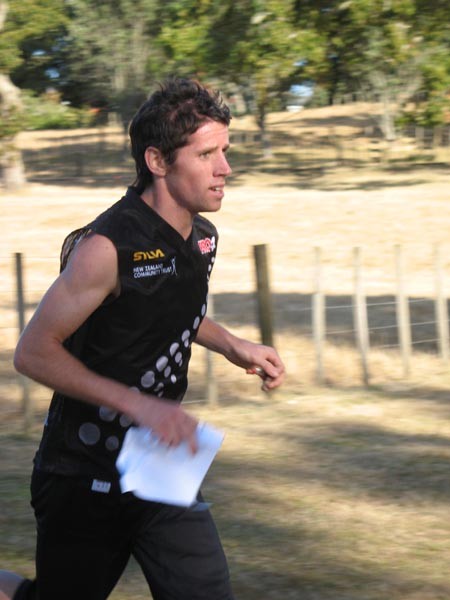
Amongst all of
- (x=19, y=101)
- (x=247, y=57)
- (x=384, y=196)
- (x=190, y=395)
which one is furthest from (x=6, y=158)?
(x=190, y=395)

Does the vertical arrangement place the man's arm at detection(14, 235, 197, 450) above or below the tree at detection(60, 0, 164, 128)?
above

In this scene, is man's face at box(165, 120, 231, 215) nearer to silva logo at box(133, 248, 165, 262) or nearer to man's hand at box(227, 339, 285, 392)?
silva logo at box(133, 248, 165, 262)

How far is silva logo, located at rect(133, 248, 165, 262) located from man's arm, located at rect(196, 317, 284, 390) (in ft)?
1.75

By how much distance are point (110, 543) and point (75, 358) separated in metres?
0.53

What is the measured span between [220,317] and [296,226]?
10.5m

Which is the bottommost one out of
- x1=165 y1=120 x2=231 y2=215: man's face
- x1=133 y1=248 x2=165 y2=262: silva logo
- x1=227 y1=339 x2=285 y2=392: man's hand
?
x1=227 y1=339 x2=285 y2=392: man's hand

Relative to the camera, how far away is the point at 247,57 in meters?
25.5

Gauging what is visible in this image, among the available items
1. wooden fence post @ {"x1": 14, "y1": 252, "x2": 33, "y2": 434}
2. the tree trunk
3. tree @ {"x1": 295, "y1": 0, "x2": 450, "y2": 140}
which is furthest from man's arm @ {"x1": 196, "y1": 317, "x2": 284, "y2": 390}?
the tree trunk

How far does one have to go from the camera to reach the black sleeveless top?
2.64 meters

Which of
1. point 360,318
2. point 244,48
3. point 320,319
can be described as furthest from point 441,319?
point 244,48

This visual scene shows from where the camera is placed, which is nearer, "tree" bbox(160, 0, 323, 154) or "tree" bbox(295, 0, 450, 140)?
"tree" bbox(295, 0, 450, 140)

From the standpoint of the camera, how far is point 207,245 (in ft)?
9.75

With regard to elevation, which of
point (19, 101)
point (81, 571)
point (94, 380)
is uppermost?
point (94, 380)

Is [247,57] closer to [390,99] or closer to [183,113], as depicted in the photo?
[390,99]
